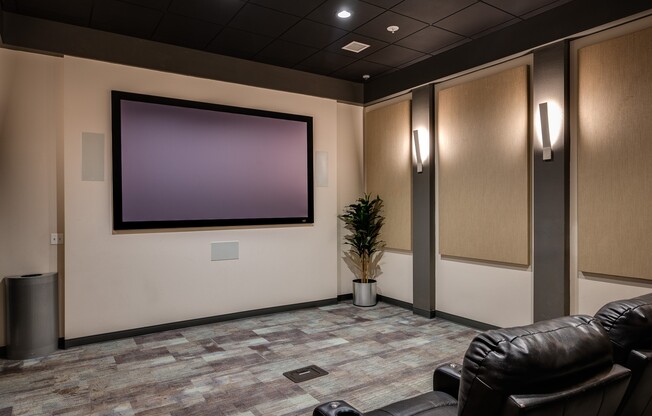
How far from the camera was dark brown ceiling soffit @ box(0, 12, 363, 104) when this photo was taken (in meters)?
3.93

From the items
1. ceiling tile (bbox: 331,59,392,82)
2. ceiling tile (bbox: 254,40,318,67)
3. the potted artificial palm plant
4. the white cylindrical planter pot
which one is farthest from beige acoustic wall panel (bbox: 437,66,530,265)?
ceiling tile (bbox: 254,40,318,67)

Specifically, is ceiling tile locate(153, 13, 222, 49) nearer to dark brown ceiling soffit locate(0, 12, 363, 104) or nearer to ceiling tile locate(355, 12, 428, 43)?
dark brown ceiling soffit locate(0, 12, 363, 104)

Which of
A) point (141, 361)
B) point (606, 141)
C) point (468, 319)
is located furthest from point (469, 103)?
point (141, 361)

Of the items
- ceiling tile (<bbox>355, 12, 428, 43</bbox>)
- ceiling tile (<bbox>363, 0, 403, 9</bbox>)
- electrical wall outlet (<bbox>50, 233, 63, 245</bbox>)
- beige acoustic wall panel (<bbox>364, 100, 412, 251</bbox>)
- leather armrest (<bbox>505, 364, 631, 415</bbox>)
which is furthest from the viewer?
beige acoustic wall panel (<bbox>364, 100, 412, 251</bbox>)

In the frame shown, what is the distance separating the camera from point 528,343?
1.15m

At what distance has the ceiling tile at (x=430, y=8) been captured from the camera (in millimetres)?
3676

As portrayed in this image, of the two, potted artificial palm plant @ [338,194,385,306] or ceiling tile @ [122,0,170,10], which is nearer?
ceiling tile @ [122,0,170,10]

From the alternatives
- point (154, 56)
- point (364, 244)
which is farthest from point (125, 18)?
point (364, 244)

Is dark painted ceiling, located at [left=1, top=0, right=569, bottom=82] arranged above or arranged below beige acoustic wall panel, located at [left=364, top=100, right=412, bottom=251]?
above

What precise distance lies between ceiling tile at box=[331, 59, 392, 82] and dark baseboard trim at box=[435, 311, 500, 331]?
3.22m

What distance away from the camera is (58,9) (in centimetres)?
378

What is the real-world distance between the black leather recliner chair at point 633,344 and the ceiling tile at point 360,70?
4291mm

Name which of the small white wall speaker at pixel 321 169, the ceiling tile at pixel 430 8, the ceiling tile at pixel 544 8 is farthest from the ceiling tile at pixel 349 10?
the small white wall speaker at pixel 321 169

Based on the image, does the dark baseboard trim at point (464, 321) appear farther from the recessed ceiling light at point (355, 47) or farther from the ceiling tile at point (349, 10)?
the ceiling tile at point (349, 10)
